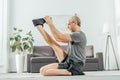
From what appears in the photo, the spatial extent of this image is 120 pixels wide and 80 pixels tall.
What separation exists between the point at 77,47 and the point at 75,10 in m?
4.90

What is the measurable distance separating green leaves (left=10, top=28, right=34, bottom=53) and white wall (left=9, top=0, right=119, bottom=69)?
433 mm

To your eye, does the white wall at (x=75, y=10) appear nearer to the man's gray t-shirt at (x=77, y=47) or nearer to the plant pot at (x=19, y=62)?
the plant pot at (x=19, y=62)

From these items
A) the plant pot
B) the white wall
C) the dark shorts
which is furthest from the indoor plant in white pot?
the dark shorts

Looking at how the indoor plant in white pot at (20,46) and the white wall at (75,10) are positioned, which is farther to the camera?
the white wall at (75,10)

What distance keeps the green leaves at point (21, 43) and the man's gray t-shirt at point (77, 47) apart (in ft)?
13.9

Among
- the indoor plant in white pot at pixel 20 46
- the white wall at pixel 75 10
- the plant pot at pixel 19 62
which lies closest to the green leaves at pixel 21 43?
the indoor plant in white pot at pixel 20 46

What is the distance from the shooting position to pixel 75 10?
23.5ft

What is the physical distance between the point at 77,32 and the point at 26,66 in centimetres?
446

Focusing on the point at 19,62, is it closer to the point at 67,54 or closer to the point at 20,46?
the point at 20,46

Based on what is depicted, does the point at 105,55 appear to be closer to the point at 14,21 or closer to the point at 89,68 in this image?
the point at 89,68

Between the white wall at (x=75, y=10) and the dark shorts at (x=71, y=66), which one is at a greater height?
the white wall at (x=75, y=10)

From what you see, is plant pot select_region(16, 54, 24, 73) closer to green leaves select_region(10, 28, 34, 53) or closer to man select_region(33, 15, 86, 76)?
green leaves select_region(10, 28, 34, 53)

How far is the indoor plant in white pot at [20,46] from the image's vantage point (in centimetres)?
641

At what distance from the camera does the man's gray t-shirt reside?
2.34 meters
